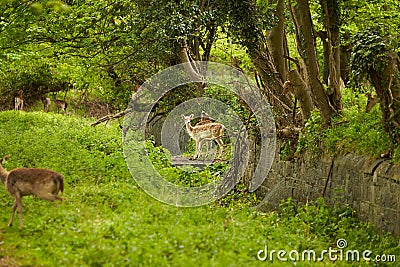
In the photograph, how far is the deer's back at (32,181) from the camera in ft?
34.1

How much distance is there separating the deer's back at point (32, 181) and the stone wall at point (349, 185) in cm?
533

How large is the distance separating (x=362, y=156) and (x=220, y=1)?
6422 millimetres

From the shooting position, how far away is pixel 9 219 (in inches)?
440

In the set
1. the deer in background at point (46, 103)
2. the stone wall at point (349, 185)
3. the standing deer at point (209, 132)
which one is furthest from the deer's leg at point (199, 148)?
the deer in background at point (46, 103)

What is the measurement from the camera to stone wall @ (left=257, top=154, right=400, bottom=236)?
10.8 meters

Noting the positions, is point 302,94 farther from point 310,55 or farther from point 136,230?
point 136,230

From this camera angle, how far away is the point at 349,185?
12359 millimetres

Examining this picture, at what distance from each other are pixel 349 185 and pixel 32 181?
5780 mm

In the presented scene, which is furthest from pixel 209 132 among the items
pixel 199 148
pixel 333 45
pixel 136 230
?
pixel 136 230

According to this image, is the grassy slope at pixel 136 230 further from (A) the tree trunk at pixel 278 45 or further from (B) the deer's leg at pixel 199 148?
(A) the tree trunk at pixel 278 45

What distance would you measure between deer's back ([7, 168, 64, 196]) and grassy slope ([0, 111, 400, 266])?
486 millimetres

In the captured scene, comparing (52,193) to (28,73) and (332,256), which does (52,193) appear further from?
(28,73)

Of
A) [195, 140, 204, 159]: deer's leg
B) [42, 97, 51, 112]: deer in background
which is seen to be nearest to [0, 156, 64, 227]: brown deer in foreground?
[195, 140, 204, 159]: deer's leg

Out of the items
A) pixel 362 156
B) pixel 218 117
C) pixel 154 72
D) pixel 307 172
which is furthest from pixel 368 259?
pixel 154 72
